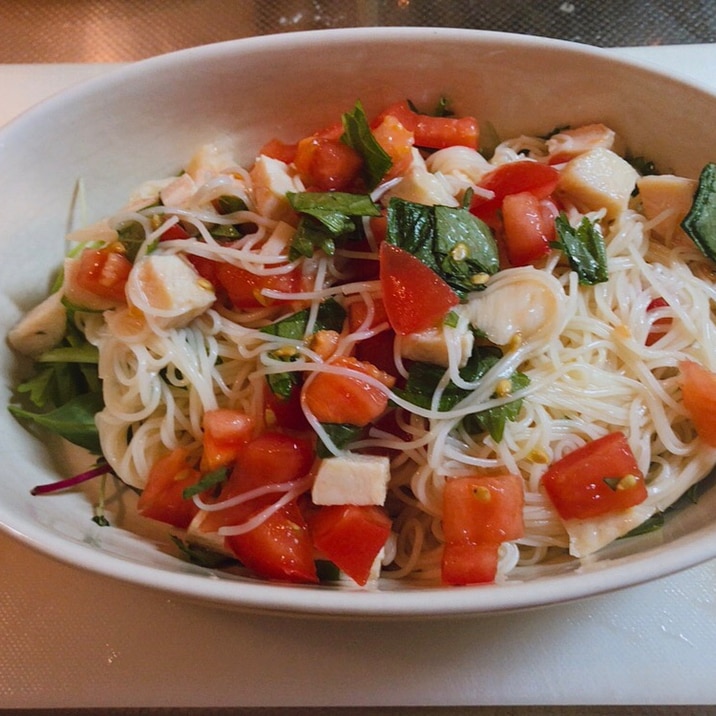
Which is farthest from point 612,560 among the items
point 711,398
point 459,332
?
point 459,332

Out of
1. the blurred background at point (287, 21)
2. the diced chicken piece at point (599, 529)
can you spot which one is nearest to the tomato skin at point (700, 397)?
the diced chicken piece at point (599, 529)

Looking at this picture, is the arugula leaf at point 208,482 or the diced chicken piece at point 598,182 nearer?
the arugula leaf at point 208,482

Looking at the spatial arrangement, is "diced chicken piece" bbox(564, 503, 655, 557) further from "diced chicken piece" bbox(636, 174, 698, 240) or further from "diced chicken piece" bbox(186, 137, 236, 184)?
"diced chicken piece" bbox(186, 137, 236, 184)

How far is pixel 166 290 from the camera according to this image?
2.34 m

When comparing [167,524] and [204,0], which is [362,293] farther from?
[204,0]

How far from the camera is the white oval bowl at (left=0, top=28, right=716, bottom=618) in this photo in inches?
98.1

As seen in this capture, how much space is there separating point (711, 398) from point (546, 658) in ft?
3.31

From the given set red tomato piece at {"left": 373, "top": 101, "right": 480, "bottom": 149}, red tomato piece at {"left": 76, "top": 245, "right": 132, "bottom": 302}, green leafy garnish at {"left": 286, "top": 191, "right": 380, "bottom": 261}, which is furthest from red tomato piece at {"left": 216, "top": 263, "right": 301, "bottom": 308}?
red tomato piece at {"left": 373, "top": 101, "right": 480, "bottom": 149}

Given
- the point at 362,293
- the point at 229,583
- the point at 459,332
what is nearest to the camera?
the point at 229,583

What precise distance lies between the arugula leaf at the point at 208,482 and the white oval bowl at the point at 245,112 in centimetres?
21

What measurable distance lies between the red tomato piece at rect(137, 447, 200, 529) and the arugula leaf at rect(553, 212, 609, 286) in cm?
153

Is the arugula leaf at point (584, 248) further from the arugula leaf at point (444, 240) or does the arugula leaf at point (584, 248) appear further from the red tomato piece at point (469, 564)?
the red tomato piece at point (469, 564)

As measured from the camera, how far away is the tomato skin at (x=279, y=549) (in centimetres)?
211

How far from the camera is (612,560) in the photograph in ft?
6.64
